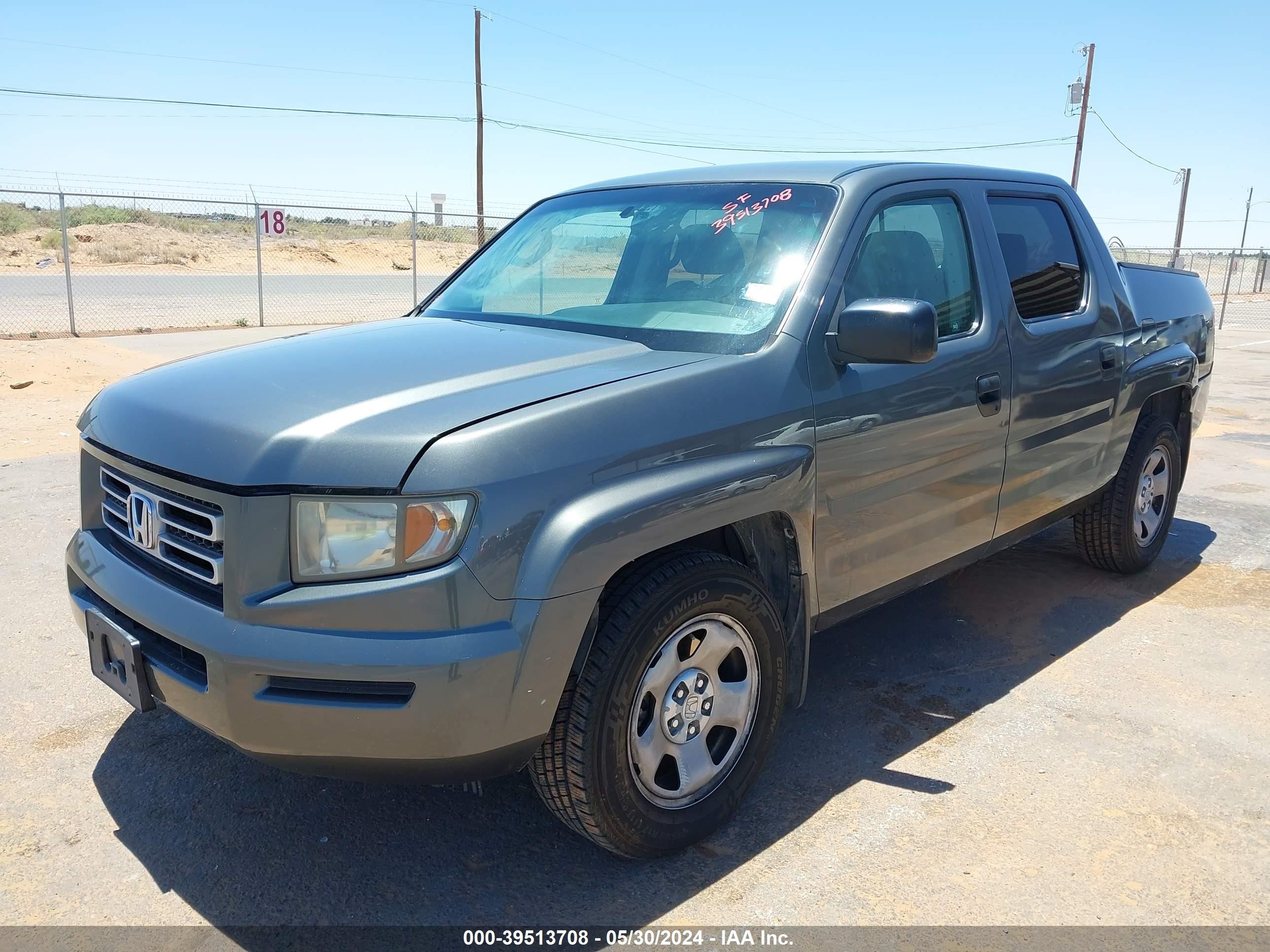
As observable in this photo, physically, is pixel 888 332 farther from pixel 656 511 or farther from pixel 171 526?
pixel 171 526

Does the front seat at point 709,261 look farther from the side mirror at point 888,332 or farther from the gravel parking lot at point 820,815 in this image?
the gravel parking lot at point 820,815

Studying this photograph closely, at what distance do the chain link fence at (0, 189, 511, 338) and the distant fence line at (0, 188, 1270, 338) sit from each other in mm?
73

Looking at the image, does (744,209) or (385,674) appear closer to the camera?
(385,674)

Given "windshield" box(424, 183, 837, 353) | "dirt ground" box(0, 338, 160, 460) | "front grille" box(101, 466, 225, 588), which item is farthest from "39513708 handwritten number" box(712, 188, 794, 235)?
"dirt ground" box(0, 338, 160, 460)

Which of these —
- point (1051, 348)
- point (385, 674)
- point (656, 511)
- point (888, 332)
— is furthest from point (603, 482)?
point (1051, 348)

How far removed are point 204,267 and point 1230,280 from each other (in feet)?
107

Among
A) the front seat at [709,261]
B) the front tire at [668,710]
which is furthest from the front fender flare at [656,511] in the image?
the front seat at [709,261]

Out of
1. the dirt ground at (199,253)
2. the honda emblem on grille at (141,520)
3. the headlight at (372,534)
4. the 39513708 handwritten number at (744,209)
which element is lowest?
the dirt ground at (199,253)

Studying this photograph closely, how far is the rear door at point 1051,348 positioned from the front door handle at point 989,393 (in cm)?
13

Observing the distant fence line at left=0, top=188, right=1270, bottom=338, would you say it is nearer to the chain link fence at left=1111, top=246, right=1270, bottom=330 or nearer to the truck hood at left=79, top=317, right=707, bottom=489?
the chain link fence at left=1111, top=246, right=1270, bottom=330

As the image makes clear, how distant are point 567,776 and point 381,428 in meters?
0.96

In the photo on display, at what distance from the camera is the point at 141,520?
2.61 meters

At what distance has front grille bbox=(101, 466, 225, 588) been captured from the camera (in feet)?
7.70

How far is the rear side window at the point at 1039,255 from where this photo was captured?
392 cm
